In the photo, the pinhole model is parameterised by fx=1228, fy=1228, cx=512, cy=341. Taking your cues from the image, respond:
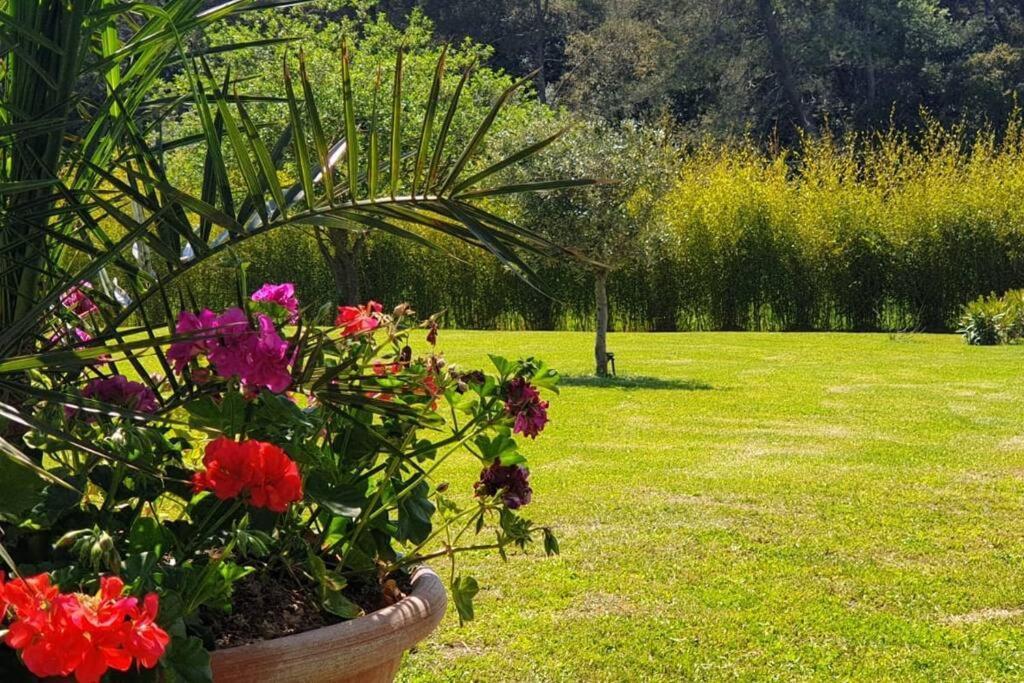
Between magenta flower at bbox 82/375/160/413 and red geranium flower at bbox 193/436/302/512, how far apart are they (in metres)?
0.35

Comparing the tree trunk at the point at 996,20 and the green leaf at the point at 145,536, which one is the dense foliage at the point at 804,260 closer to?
the tree trunk at the point at 996,20

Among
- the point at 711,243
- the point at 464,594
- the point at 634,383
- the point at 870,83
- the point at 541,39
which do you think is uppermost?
the point at 541,39

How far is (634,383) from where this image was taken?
372 inches

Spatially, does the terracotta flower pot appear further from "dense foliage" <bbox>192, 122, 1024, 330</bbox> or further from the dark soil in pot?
"dense foliage" <bbox>192, 122, 1024, 330</bbox>

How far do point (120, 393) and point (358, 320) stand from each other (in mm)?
388

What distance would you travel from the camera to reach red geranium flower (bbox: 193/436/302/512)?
5.20 feet

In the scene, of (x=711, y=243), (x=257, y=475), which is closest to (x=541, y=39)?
(x=711, y=243)

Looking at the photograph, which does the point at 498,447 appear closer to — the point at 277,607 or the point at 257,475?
the point at 277,607

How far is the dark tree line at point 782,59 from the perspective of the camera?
23.5 m

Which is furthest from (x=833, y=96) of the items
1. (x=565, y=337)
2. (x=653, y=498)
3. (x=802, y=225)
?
(x=653, y=498)

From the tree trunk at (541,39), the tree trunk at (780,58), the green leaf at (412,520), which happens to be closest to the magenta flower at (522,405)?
the green leaf at (412,520)

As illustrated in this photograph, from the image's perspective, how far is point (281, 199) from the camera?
5.88ft

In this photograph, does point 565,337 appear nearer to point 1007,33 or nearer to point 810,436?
point 810,436

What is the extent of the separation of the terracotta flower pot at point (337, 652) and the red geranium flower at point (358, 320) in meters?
0.43
